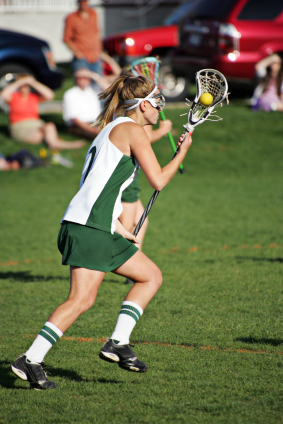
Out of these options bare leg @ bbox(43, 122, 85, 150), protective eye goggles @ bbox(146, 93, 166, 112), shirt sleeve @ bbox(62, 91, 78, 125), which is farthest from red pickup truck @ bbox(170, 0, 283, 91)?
protective eye goggles @ bbox(146, 93, 166, 112)

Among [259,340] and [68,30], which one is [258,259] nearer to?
[259,340]

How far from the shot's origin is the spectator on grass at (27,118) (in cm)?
1221

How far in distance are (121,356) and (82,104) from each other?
983 cm

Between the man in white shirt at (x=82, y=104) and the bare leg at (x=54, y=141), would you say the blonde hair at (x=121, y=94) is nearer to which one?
the man in white shirt at (x=82, y=104)

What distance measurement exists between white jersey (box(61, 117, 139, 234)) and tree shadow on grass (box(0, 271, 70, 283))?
308 cm

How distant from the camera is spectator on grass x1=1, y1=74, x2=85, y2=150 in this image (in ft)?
40.1

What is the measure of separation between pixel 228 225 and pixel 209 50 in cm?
715

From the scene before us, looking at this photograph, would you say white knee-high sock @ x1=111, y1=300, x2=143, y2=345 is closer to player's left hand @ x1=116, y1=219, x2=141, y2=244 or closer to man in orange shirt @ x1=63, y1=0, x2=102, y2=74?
player's left hand @ x1=116, y1=219, x2=141, y2=244

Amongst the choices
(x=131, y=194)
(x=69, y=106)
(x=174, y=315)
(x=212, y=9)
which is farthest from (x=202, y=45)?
(x=174, y=315)

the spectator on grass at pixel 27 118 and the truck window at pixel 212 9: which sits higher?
the truck window at pixel 212 9

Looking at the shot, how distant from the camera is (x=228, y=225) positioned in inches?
323

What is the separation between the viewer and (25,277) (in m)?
6.22

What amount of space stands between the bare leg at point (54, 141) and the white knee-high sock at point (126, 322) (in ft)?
31.2

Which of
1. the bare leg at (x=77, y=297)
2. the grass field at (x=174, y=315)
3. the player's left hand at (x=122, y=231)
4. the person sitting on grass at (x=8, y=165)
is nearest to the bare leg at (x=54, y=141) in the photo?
the person sitting on grass at (x=8, y=165)
